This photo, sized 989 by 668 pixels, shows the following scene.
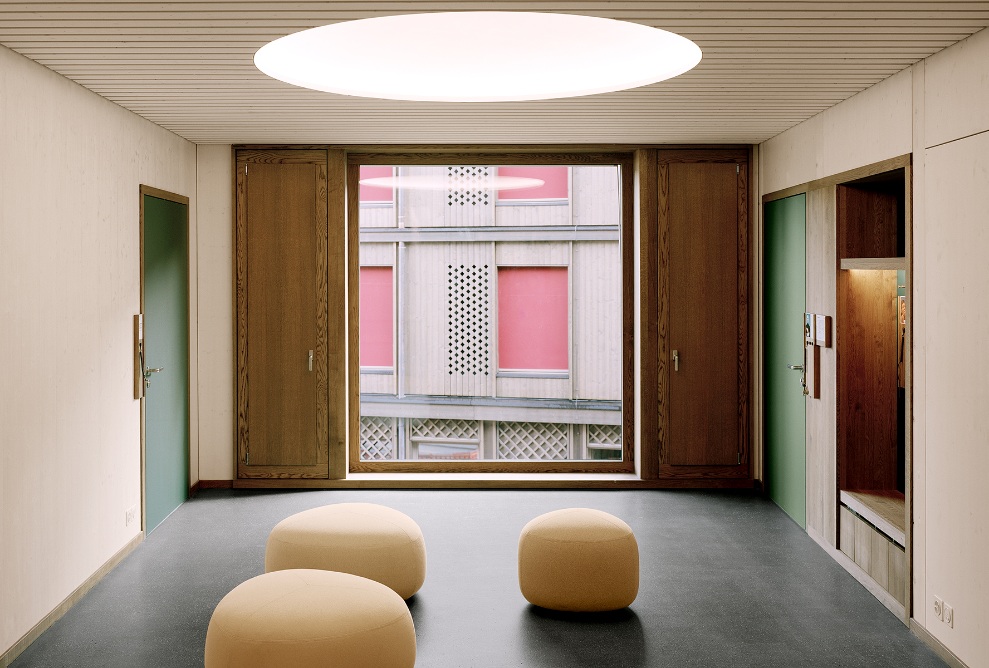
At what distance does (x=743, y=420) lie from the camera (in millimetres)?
6312

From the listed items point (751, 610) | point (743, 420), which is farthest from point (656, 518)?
point (751, 610)

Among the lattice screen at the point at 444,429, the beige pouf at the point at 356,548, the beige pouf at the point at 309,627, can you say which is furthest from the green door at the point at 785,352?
the beige pouf at the point at 309,627

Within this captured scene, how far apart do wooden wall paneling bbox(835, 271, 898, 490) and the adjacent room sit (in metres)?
0.02

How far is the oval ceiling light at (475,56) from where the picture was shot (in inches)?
185

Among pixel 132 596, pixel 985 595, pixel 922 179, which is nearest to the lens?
pixel 985 595

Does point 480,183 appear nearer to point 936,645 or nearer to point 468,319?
point 468,319

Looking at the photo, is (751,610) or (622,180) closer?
(751,610)

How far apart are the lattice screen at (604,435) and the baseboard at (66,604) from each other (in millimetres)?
3119

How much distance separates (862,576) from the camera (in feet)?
14.5

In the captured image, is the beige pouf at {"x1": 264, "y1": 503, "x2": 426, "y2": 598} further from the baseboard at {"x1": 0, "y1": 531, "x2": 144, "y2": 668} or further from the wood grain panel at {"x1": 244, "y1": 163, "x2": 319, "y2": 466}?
the wood grain panel at {"x1": 244, "y1": 163, "x2": 319, "y2": 466}

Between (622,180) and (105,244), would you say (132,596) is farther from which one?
(622,180)

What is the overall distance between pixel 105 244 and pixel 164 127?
121 cm

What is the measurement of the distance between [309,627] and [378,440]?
12.1ft

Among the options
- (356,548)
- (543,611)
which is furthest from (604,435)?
(356,548)
